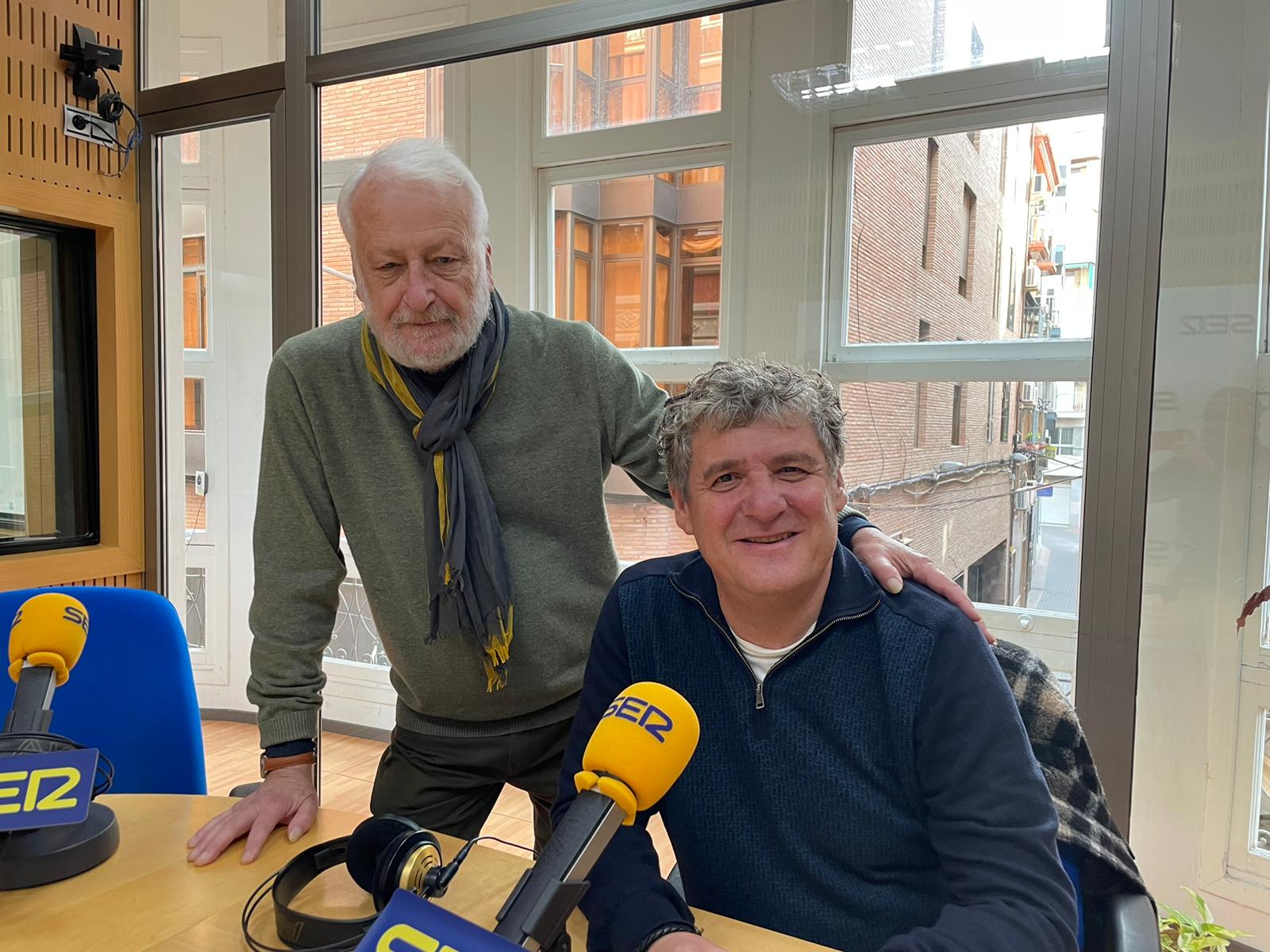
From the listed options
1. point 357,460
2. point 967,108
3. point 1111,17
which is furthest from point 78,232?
point 1111,17

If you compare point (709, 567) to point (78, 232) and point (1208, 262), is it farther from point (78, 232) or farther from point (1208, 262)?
point (78, 232)

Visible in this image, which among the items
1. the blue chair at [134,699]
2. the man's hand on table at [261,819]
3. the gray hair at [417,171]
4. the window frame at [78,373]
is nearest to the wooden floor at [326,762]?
the window frame at [78,373]

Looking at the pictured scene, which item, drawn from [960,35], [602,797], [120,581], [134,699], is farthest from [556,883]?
[120,581]

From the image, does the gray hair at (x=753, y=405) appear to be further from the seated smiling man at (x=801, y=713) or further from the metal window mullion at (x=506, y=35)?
the metal window mullion at (x=506, y=35)

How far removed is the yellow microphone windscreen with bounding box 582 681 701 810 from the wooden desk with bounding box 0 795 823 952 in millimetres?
402

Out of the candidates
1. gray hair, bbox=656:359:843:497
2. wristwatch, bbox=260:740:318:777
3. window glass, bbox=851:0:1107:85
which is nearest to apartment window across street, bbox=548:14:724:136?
window glass, bbox=851:0:1107:85

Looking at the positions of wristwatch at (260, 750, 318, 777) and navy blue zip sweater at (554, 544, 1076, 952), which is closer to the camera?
navy blue zip sweater at (554, 544, 1076, 952)

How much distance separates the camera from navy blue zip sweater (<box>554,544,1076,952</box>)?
3.56 feet

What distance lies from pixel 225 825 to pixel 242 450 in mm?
2612

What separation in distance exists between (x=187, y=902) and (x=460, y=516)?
28.8 inches

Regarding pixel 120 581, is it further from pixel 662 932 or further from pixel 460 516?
pixel 662 932

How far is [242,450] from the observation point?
3.64 meters

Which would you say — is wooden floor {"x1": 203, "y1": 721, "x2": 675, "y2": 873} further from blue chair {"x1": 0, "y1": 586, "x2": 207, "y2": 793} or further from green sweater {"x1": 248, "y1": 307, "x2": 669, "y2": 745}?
green sweater {"x1": 248, "y1": 307, "x2": 669, "y2": 745}

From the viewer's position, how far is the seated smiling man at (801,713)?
3.74 feet
